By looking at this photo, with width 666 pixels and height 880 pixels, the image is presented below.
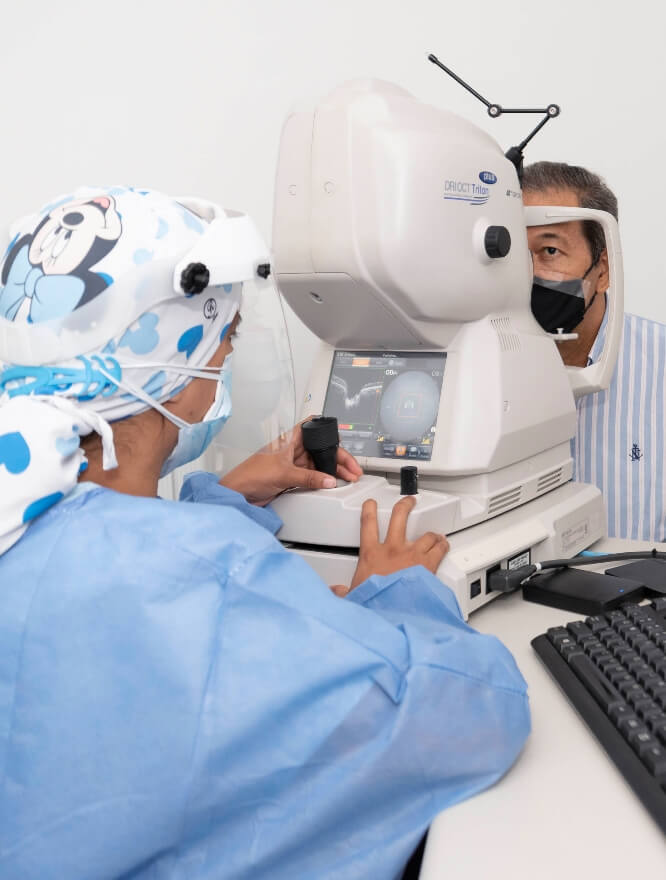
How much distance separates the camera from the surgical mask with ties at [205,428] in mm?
916

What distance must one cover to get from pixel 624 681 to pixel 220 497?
620mm

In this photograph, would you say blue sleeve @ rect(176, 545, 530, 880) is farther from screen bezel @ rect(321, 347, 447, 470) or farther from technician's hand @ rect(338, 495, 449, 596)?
screen bezel @ rect(321, 347, 447, 470)

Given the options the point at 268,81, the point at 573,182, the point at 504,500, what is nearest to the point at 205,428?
the point at 504,500

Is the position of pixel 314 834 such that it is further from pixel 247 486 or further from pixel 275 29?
pixel 275 29

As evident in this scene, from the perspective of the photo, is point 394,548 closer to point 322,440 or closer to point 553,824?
point 322,440

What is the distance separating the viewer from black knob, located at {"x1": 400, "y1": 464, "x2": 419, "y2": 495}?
3.63 ft

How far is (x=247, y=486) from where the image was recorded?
1167 millimetres

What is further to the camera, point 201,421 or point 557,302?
point 557,302

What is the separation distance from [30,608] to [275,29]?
5.70 ft

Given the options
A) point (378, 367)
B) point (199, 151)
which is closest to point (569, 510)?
point (378, 367)

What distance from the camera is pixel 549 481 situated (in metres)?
1.32

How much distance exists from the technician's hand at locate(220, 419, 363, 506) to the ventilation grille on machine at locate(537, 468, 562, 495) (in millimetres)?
311

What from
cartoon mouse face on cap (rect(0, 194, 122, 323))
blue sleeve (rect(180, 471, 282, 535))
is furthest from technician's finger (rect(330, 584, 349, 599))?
cartoon mouse face on cap (rect(0, 194, 122, 323))

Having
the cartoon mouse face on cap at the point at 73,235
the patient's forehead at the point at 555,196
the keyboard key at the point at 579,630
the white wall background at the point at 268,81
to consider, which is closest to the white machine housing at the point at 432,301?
the keyboard key at the point at 579,630
